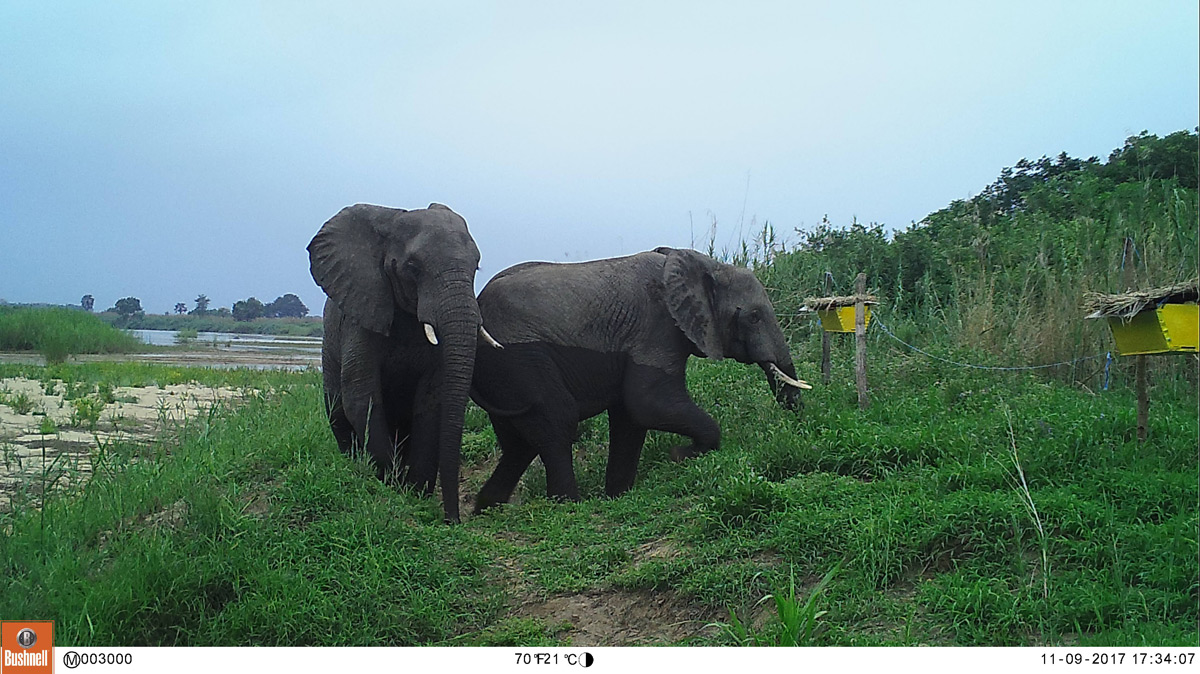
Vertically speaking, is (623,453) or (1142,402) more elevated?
(1142,402)

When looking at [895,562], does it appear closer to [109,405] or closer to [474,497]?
[474,497]

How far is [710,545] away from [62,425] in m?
7.35

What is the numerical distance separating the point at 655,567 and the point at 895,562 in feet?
3.96

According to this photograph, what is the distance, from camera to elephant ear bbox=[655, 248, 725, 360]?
812 centimetres

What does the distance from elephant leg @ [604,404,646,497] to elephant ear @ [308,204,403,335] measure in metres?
2.04

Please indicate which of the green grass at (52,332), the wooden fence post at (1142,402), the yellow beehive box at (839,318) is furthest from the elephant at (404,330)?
the green grass at (52,332)

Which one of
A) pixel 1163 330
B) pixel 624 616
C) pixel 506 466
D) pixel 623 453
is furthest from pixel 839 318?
pixel 624 616

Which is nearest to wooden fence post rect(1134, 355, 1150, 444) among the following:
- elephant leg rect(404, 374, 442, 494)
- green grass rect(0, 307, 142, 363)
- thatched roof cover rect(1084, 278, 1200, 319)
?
thatched roof cover rect(1084, 278, 1200, 319)

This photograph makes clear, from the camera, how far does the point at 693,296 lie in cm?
820
